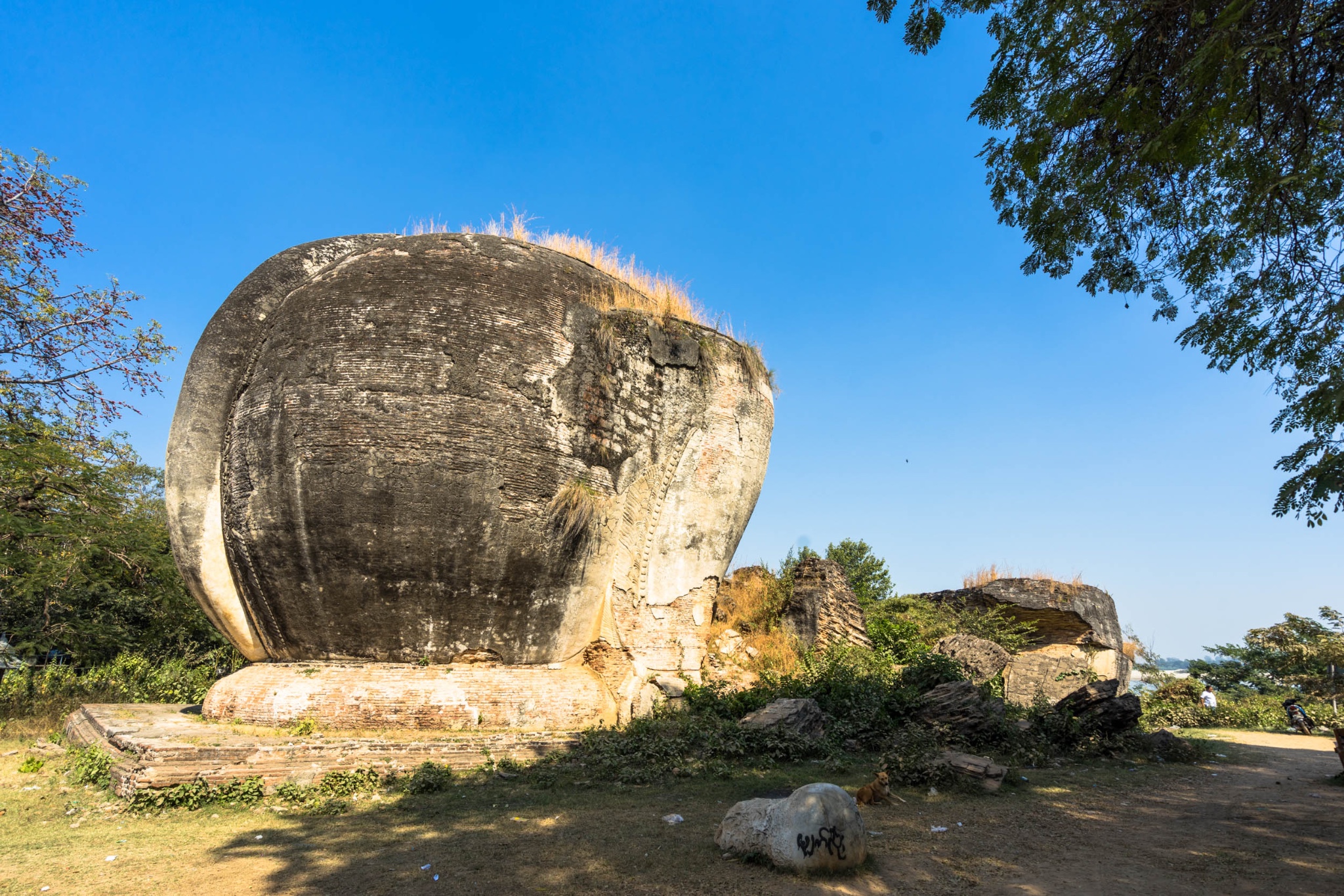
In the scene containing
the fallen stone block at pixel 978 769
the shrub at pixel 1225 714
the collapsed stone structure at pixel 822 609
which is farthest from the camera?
the shrub at pixel 1225 714

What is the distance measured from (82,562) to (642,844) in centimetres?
1206

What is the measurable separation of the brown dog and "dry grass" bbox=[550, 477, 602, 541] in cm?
372

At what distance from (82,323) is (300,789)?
33.9ft

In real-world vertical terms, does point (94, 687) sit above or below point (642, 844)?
above

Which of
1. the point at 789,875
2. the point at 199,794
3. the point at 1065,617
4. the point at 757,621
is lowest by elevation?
the point at 199,794

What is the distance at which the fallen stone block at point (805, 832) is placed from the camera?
4098mm

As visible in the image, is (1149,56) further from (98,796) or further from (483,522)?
(98,796)

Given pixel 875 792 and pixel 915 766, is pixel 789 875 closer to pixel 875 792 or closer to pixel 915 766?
pixel 875 792

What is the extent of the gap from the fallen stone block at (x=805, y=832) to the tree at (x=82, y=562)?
428 inches

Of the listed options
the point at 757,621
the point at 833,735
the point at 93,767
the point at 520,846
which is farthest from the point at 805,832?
the point at 757,621

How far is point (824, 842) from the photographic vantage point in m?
4.09

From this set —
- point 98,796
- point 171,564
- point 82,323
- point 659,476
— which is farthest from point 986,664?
point 82,323

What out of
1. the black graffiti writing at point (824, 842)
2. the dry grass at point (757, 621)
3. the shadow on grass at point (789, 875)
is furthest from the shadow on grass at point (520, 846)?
the dry grass at point (757, 621)

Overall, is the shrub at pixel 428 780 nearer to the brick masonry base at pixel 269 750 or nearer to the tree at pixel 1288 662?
the brick masonry base at pixel 269 750
